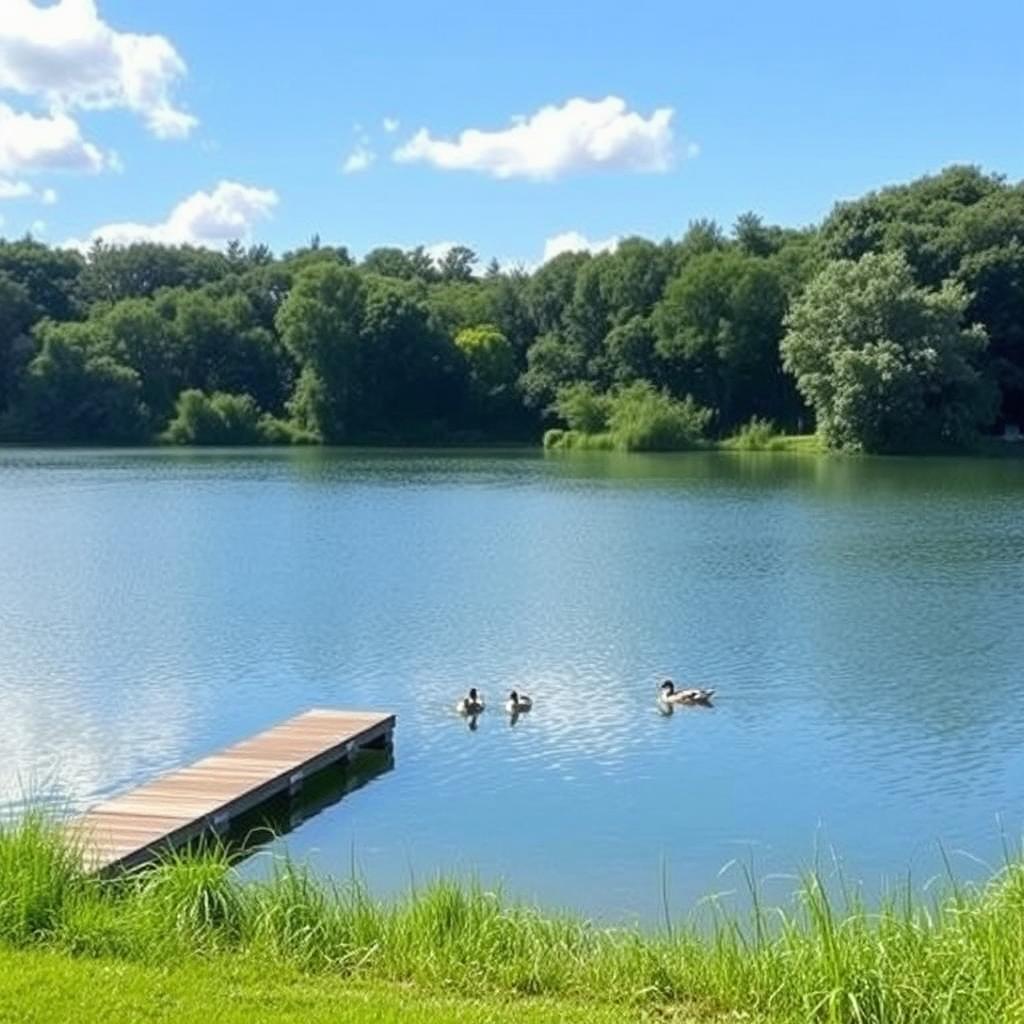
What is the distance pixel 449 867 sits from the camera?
11625 mm

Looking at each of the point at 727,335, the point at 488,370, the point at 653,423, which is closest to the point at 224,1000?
the point at 653,423

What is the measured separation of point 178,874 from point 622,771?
7.21m

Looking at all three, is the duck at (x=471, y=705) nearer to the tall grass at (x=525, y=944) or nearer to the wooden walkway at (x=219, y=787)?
the wooden walkway at (x=219, y=787)

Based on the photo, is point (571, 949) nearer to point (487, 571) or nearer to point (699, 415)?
point (487, 571)

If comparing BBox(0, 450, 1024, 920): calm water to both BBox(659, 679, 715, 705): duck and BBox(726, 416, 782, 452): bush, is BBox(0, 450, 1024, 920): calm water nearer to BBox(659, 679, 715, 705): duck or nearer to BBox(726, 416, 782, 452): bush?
BBox(659, 679, 715, 705): duck

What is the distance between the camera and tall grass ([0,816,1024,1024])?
6438 millimetres

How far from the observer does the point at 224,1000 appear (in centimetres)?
621

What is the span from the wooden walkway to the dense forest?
159ft

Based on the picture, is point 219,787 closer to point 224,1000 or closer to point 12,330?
point 224,1000

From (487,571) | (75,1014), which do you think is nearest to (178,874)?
(75,1014)

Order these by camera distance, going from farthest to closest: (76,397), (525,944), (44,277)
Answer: (44,277) < (76,397) < (525,944)

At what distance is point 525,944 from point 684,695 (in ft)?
32.5

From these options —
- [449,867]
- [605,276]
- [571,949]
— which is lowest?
[449,867]

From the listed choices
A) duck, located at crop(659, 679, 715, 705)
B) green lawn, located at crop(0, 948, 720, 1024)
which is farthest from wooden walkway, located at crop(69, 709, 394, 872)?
duck, located at crop(659, 679, 715, 705)
